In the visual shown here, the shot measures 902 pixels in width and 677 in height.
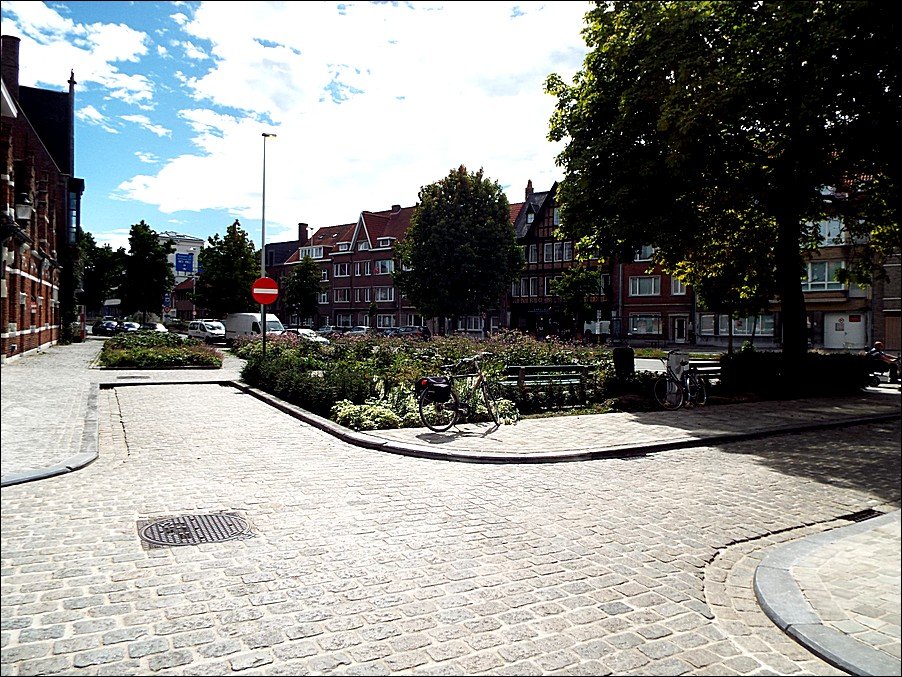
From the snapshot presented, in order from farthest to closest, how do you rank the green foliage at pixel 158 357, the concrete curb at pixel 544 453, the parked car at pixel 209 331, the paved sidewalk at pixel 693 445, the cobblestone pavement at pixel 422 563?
the parked car at pixel 209 331 → the green foliage at pixel 158 357 → the concrete curb at pixel 544 453 → the cobblestone pavement at pixel 422 563 → the paved sidewalk at pixel 693 445

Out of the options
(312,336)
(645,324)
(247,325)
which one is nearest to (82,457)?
(312,336)

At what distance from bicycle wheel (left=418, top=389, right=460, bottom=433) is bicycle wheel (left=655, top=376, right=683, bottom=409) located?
5721 millimetres

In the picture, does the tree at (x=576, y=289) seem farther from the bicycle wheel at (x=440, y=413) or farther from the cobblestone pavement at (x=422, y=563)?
the cobblestone pavement at (x=422, y=563)

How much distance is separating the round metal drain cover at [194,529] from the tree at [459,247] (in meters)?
44.6

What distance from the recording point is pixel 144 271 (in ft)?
197

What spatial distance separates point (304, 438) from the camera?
35.1ft

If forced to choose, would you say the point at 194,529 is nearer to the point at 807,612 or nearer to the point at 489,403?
the point at 807,612

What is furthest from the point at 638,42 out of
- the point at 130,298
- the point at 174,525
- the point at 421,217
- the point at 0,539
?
the point at 130,298

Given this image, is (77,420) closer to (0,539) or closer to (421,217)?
(0,539)

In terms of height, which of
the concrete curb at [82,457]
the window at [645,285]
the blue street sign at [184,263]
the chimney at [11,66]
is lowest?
the concrete curb at [82,457]

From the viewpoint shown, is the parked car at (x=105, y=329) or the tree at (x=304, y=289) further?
the tree at (x=304, y=289)

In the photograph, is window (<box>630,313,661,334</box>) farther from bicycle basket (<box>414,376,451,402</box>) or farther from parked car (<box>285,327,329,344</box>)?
bicycle basket (<box>414,376,451,402</box>)

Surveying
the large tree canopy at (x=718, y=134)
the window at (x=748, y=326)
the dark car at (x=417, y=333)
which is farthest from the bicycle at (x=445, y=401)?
the window at (x=748, y=326)

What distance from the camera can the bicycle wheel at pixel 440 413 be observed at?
11.6 metres
